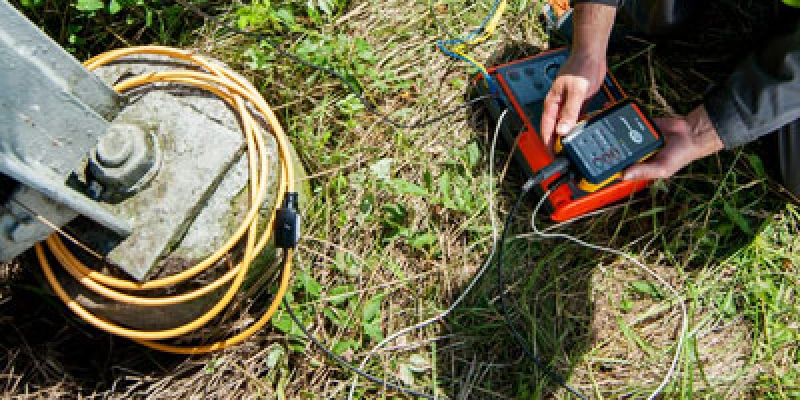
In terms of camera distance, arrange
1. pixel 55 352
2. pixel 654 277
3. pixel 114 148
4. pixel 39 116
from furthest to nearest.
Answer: pixel 654 277 → pixel 55 352 → pixel 114 148 → pixel 39 116

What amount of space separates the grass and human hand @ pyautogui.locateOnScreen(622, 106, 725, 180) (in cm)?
33

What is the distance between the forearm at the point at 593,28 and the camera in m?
1.76

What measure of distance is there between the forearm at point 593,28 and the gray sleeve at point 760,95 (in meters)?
0.35

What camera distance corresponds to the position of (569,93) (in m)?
1.73

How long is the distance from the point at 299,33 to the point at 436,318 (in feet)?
3.82

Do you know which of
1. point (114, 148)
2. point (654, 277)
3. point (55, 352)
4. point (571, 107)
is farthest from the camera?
point (654, 277)

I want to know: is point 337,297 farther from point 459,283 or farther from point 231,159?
point 231,159

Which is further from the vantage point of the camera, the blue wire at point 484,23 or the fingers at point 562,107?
the blue wire at point 484,23

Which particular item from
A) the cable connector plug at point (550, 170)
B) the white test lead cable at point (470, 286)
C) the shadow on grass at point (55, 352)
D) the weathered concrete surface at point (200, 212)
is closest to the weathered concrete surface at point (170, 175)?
the weathered concrete surface at point (200, 212)

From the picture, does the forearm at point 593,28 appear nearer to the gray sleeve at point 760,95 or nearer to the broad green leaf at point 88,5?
the gray sleeve at point 760,95

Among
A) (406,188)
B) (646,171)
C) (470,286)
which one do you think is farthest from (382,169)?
(646,171)

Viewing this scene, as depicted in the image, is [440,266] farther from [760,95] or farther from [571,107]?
[760,95]

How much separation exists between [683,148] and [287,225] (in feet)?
3.83

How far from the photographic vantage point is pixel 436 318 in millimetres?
1949
